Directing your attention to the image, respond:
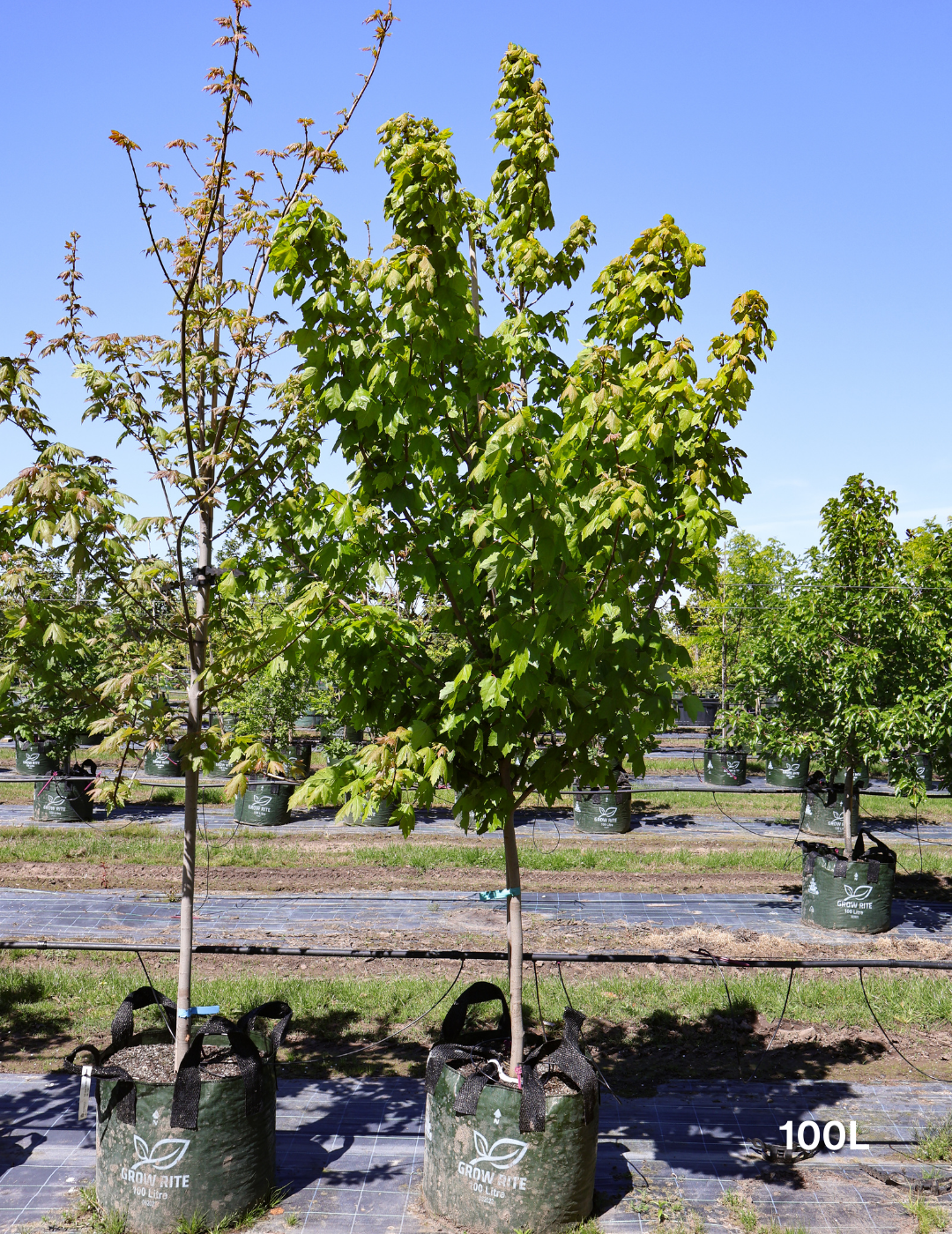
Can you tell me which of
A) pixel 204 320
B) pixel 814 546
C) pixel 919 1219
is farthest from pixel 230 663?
pixel 814 546

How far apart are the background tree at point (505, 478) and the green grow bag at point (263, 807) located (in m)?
12.7

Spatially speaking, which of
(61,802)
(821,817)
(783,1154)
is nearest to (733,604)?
(821,817)

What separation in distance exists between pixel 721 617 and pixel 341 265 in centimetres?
2431

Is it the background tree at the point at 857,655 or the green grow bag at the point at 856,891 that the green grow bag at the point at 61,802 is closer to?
the background tree at the point at 857,655

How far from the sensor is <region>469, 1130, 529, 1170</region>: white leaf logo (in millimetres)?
4879

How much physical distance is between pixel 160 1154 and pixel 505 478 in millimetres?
3810

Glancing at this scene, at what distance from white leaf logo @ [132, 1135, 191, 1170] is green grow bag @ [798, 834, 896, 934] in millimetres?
8530

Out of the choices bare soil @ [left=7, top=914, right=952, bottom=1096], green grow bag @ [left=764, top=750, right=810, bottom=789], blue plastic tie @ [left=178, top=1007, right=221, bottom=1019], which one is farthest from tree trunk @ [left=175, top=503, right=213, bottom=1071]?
green grow bag @ [left=764, top=750, right=810, bottom=789]

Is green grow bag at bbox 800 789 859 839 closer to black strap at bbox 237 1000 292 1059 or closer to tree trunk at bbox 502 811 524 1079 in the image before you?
tree trunk at bbox 502 811 524 1079

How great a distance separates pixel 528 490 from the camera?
412cm

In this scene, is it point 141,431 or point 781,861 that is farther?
point 781,861

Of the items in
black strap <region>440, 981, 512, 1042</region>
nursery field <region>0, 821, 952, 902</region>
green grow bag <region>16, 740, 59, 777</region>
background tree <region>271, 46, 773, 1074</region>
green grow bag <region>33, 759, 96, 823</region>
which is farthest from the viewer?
green grow bag <region>16, 740, 59, 777</region>

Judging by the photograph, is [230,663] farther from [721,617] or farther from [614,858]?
[721,617]

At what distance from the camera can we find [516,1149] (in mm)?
4883
